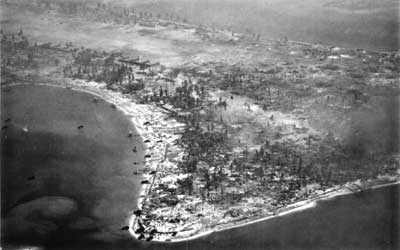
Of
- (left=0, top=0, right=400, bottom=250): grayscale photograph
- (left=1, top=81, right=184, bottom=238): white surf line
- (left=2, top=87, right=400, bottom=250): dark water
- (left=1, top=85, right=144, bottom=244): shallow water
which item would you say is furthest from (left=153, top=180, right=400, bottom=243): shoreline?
(left=1, top=81, right=184, bottom=238): white surf line

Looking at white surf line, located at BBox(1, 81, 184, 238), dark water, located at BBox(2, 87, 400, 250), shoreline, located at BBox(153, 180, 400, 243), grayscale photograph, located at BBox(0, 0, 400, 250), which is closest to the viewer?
dark water, located at BBox(2, 87, 400, 250)

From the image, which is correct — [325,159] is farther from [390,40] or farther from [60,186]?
[390,40]

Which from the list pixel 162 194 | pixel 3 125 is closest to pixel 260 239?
pixel 162 194

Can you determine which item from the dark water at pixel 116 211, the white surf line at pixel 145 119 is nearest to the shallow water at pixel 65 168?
the dark water at pixel 116 211

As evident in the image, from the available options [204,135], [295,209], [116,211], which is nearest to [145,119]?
[204,135]

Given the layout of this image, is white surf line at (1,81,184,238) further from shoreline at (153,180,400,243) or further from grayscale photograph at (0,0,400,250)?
shoreline at (153,180,400,243)

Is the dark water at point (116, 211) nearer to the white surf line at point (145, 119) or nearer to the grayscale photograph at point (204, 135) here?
the grayscale photograph at point (204, 135)
